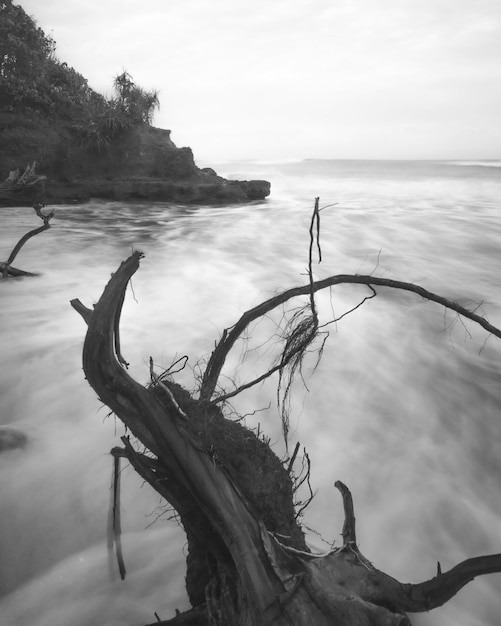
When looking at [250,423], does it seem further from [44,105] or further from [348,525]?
[44,105]

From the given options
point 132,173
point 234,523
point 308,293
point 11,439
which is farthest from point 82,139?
point 234,523

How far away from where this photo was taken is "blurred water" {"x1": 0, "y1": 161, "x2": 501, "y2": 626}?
294 cm

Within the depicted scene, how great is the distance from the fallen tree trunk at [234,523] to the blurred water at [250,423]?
1.53 feet

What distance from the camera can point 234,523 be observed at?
1959mm

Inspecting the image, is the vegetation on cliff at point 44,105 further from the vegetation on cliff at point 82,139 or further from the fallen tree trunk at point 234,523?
the fallen tree trunk at point 234,523

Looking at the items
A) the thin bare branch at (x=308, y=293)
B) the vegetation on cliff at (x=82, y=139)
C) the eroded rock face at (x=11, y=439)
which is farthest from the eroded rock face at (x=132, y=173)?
the thin bare branch at (x=308, y=293)

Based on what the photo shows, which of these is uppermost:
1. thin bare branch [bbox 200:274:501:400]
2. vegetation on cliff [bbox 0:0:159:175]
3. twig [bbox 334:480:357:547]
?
vegetation on cliff [bbox 0:0:159:175]

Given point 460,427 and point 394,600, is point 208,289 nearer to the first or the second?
point 460,427

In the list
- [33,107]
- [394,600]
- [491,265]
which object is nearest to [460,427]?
[394,600]

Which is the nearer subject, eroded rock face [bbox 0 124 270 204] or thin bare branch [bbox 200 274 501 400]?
thin bare branch [bbox 200 274 501 400]

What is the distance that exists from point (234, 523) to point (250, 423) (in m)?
2.94

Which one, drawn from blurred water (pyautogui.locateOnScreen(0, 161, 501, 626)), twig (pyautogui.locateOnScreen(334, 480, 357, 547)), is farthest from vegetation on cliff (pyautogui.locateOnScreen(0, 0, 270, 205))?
twig (pyautogui.locateOnScreen(334, 480, 357, 547))

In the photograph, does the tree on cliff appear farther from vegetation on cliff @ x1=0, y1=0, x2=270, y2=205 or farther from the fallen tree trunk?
vegetation on cliff @ x1=0, y1=0, x2=270, y2=205

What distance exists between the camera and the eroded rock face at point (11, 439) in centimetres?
400
